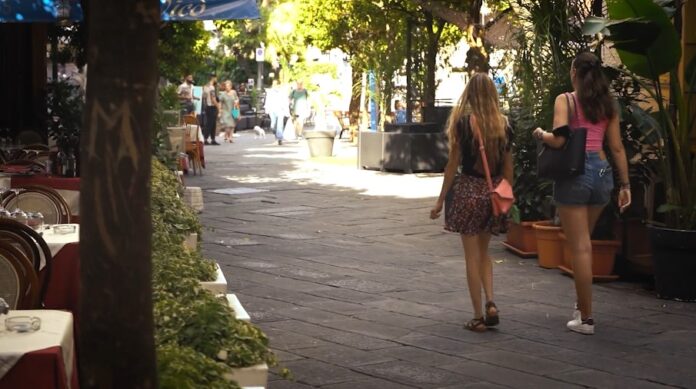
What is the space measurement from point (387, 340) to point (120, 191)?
4.58 meters

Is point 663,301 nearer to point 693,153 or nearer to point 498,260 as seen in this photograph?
point 693,153

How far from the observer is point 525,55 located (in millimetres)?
11070

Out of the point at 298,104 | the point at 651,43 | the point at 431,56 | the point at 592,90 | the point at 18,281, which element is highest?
the point at 431,56

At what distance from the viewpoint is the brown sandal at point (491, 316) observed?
793 cm

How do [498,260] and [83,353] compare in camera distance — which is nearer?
[83,353]

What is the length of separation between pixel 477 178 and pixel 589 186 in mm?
733

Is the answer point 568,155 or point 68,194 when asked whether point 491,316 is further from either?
point 68,194

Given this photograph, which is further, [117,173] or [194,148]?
[194,148]

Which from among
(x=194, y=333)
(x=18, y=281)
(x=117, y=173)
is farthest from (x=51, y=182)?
(x=117, y=173)

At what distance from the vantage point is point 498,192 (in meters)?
7.84

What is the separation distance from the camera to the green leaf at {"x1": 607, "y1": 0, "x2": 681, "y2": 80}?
8680 millimetres

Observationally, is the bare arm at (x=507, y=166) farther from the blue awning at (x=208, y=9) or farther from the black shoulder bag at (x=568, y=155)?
the blue awning at (x=208, y=9)

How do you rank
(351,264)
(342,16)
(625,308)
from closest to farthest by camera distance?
(625,308)
(351,264)
(342,16)

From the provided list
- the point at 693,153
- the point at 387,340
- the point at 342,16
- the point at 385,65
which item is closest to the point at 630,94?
the point at 693,153
